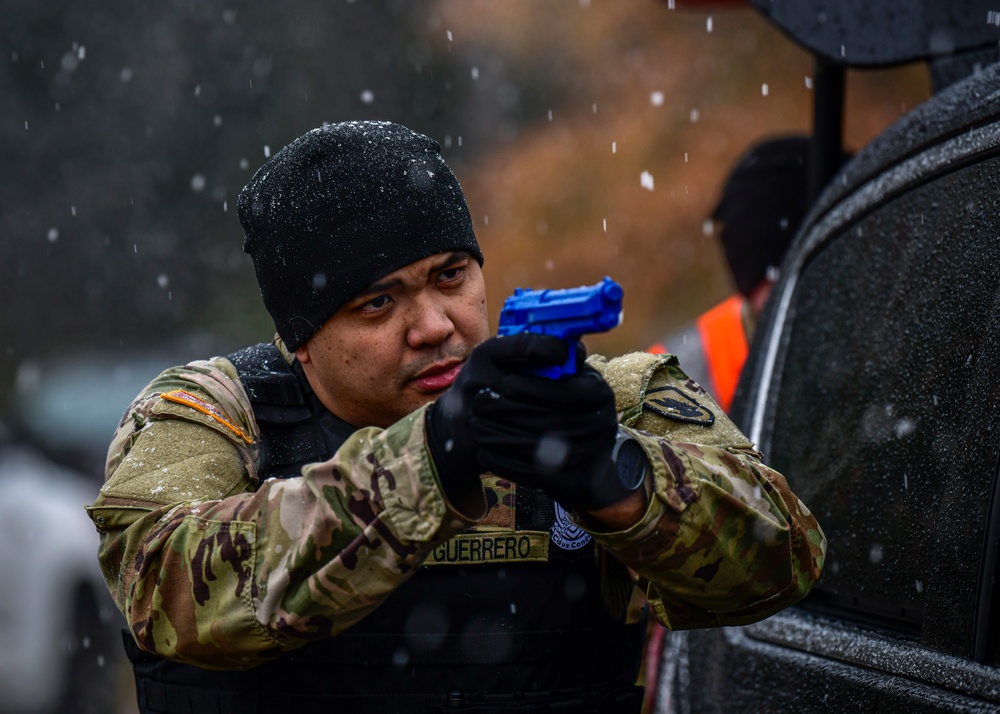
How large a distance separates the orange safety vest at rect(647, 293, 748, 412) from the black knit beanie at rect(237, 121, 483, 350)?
2257mm

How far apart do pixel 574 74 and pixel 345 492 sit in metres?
19.3

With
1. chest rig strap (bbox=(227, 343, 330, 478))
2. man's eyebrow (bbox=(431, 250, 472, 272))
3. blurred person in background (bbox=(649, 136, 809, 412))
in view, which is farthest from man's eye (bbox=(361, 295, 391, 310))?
blurred person in background (bbox=(649, 136, 809, 412))

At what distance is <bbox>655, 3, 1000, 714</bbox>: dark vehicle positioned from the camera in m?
2.08

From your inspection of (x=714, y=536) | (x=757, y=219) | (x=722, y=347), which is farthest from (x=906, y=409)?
(x=757, y=219)

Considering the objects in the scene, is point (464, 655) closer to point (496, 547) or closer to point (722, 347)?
point (496, 547)

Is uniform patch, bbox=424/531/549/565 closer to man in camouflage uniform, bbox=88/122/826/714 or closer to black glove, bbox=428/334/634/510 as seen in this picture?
man in camouflage uniform, bbox=88/122/826/714

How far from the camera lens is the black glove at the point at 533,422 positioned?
5.53 ft

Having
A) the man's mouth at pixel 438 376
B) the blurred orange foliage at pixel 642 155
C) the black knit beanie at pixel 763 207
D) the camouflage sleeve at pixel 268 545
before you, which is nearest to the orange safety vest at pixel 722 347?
the black knit beanie at pixel 763 207

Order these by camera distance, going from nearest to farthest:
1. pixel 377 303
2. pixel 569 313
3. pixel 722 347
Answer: pixel 569 313 → pixel 377 303 → pixel 722 347

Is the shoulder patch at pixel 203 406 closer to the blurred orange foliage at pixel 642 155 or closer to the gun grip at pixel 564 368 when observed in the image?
the gun grip at pixel 564 368

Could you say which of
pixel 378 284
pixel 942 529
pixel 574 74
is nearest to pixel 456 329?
pixel 378 284

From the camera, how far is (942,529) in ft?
7.04

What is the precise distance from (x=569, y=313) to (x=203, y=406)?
866mm

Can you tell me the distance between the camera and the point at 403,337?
2.24 m
